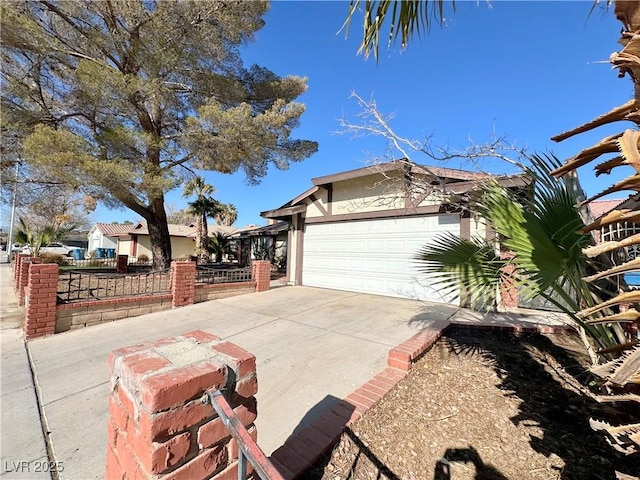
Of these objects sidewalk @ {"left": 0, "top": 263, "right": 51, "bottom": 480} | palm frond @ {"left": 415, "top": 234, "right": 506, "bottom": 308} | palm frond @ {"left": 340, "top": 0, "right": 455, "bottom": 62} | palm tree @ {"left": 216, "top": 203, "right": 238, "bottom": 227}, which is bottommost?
sidewalk @ {"left": 0, "top": 263, "right": 51, "bottom": 480}

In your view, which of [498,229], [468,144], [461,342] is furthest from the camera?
[468,144]

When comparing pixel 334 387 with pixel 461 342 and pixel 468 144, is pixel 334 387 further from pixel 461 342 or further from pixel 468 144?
pixel 468 144

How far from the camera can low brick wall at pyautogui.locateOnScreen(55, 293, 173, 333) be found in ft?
16.6

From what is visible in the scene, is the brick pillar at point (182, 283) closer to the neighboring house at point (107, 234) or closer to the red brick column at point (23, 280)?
the red brick column at point (23, 280)

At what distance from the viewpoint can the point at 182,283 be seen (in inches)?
262

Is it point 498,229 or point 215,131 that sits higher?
point 215,131

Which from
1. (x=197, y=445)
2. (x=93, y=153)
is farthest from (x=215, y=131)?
(x=197, y=445)

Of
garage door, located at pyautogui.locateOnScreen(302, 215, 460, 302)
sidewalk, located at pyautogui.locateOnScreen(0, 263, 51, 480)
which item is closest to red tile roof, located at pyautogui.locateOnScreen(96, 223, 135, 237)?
garage door, located at pyautogui.locateOnScreen(302, 215, 460, 302)

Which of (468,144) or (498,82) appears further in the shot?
(498,82)

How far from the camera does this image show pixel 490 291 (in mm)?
2498

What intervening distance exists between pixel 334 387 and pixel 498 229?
229 centimetres

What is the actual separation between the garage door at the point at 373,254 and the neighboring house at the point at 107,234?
2501 cm

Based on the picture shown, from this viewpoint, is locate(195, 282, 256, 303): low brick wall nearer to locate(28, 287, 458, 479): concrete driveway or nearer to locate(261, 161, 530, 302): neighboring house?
locate(28, 287, 458, 479): concrete driveway

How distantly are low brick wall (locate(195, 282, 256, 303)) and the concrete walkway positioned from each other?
342mm
